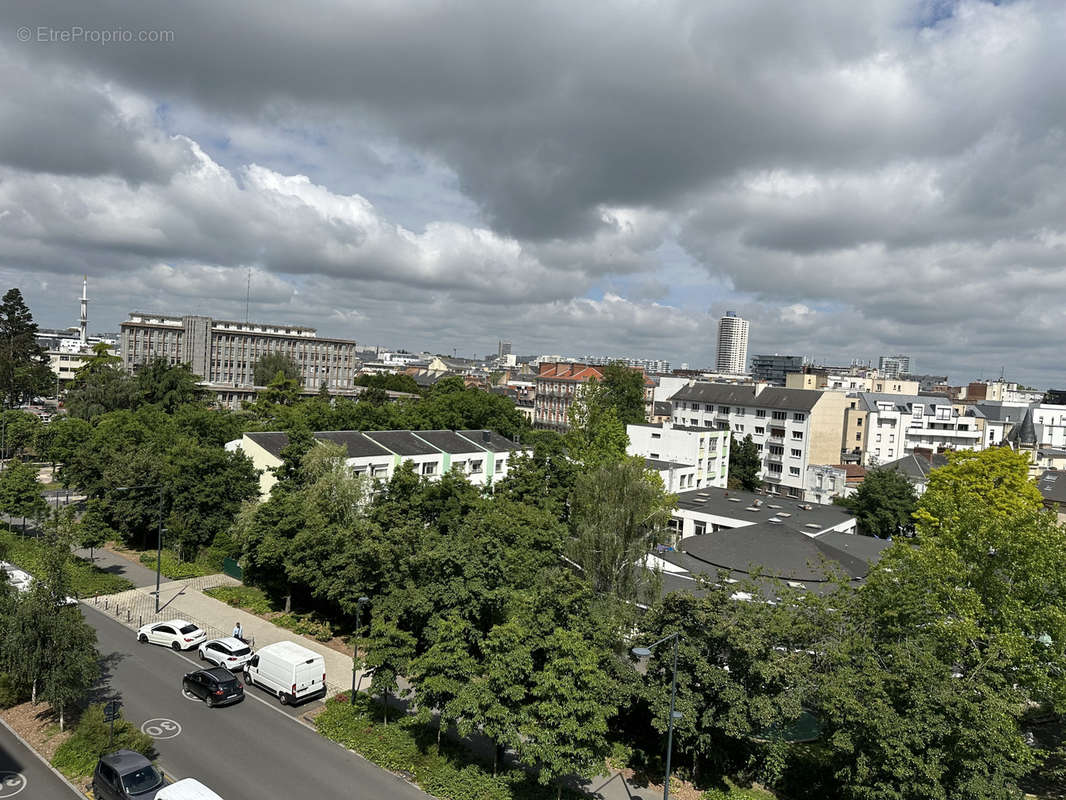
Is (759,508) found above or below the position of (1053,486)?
below

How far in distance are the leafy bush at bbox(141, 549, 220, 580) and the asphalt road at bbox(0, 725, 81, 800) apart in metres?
19.1

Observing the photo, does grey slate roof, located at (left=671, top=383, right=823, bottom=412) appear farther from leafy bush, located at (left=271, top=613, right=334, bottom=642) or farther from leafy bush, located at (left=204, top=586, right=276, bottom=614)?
leafy bush, located at (left=204, top=586, right=276, bottom=614)

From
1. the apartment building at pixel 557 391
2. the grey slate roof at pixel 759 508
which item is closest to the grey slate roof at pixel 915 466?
the grey slate roof at pixel 759 508

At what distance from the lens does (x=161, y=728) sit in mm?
22234

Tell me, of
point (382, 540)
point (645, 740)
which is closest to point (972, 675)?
point (645, 740)

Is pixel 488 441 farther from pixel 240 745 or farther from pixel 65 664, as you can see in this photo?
pixel 65 664

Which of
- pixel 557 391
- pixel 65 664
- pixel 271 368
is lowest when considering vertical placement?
pixel 65 664

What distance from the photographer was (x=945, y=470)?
148 ft

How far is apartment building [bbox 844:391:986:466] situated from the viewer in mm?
91812

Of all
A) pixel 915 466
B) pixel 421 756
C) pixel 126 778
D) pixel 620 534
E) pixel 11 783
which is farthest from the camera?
pixel 915 466

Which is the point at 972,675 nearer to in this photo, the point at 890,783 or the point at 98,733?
the point at 890,783

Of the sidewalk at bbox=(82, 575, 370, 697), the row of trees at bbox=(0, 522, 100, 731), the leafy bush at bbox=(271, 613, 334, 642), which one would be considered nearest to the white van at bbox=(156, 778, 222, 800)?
the row of trees at bbox=(0, 522, 100, 731)

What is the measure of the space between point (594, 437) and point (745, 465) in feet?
92.8

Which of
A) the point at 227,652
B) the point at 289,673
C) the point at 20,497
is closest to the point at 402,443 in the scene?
the point at 20,497
